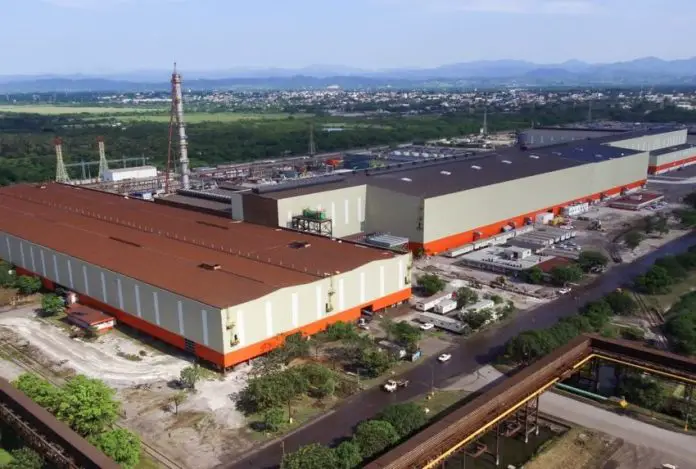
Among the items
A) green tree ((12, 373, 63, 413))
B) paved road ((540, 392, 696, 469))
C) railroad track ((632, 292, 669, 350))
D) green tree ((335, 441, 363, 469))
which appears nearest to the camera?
green tree ((335, 441, 363, 469))

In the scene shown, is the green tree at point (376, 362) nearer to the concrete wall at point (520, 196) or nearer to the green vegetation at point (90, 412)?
the green vegetation at point (90, 412)

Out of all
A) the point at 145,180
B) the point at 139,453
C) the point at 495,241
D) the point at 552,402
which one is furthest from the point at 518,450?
the point at 145,180

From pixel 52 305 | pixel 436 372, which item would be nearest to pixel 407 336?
pixel 436 372

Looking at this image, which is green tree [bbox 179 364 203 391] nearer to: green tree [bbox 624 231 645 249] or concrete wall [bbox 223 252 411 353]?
concrete wall [bbox 223 252 411 353]

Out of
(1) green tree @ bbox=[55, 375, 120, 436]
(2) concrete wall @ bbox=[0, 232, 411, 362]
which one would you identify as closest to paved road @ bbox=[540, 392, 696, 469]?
(2) concrete wall @ bbox=[0, 232, 411, 362]

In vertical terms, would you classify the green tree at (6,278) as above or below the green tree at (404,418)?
below

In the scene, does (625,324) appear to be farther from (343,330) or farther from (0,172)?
(0,172)

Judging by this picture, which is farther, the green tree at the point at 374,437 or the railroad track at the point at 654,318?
the railroad track at the point at 654,318

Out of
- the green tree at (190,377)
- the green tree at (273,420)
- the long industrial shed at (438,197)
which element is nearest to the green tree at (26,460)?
the green tree at (190,377)

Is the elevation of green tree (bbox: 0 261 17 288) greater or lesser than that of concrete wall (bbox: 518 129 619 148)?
lesser
